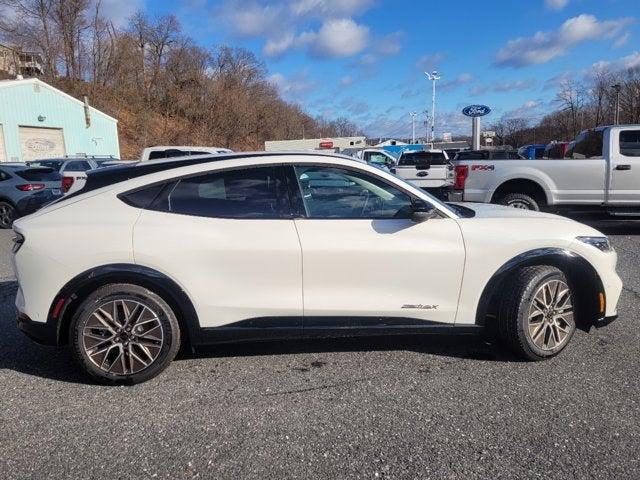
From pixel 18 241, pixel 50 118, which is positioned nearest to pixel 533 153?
pixel 18 241

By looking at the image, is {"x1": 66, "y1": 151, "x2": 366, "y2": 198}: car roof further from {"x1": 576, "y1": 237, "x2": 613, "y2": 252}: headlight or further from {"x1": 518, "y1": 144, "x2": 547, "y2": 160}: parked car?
{"x1": 518, "y1": 144, "x2": 547, "y2": 160}: parked car

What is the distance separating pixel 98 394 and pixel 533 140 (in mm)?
99221

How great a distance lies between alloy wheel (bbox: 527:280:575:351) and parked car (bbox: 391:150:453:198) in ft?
37.9

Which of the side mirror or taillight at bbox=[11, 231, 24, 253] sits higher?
the side mirror

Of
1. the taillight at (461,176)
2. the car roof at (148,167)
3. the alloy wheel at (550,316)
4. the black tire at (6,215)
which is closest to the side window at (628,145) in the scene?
the taillight at (461,176)

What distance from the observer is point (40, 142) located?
29.2 meters

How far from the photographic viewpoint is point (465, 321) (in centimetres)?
379

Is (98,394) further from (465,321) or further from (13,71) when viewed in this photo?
(13,71)

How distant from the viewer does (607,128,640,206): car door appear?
29.7ft

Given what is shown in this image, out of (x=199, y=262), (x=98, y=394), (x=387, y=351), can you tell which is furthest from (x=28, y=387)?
(x=387, y=351)

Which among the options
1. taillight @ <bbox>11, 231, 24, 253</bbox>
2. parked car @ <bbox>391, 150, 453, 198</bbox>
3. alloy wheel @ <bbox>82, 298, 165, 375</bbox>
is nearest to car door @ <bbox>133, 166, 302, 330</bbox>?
alloy wheel @ <bbox>82, 298, 165, 375</bbox>

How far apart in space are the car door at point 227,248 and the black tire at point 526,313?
61.0 inches

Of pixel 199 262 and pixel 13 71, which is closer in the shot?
pixel 199 262

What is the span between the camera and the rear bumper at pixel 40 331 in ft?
11.6
